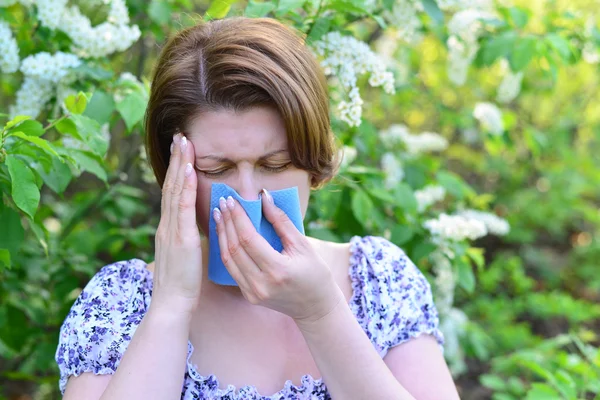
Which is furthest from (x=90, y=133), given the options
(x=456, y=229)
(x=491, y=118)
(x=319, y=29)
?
(x=491, y=118)

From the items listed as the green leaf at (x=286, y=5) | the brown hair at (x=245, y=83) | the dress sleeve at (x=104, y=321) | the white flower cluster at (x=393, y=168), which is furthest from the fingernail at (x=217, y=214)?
the white flower cluster at (x=393, y=168)

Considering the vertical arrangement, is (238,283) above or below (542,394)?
above

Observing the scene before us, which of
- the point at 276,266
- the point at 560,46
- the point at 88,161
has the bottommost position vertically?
the point at 88,161

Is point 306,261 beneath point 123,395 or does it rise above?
above

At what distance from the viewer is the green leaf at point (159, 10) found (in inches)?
96.5

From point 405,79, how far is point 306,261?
2124 mm

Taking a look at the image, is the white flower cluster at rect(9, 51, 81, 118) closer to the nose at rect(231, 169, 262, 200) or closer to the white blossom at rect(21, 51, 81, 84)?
the white blossom at rect(21, 51, 81, 84)

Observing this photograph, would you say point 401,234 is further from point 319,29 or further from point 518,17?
point 518,17

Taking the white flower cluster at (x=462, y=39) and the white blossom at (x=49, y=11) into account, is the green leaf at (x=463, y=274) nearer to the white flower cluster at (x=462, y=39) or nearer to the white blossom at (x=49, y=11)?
A: the white flower cluster at (x=462, y=39)

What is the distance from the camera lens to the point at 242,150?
151 cm

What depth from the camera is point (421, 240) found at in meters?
2.48

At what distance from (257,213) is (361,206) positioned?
89 centimetres

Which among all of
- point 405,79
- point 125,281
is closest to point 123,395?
point 125,281

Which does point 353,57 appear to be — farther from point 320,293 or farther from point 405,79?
point 405,79
